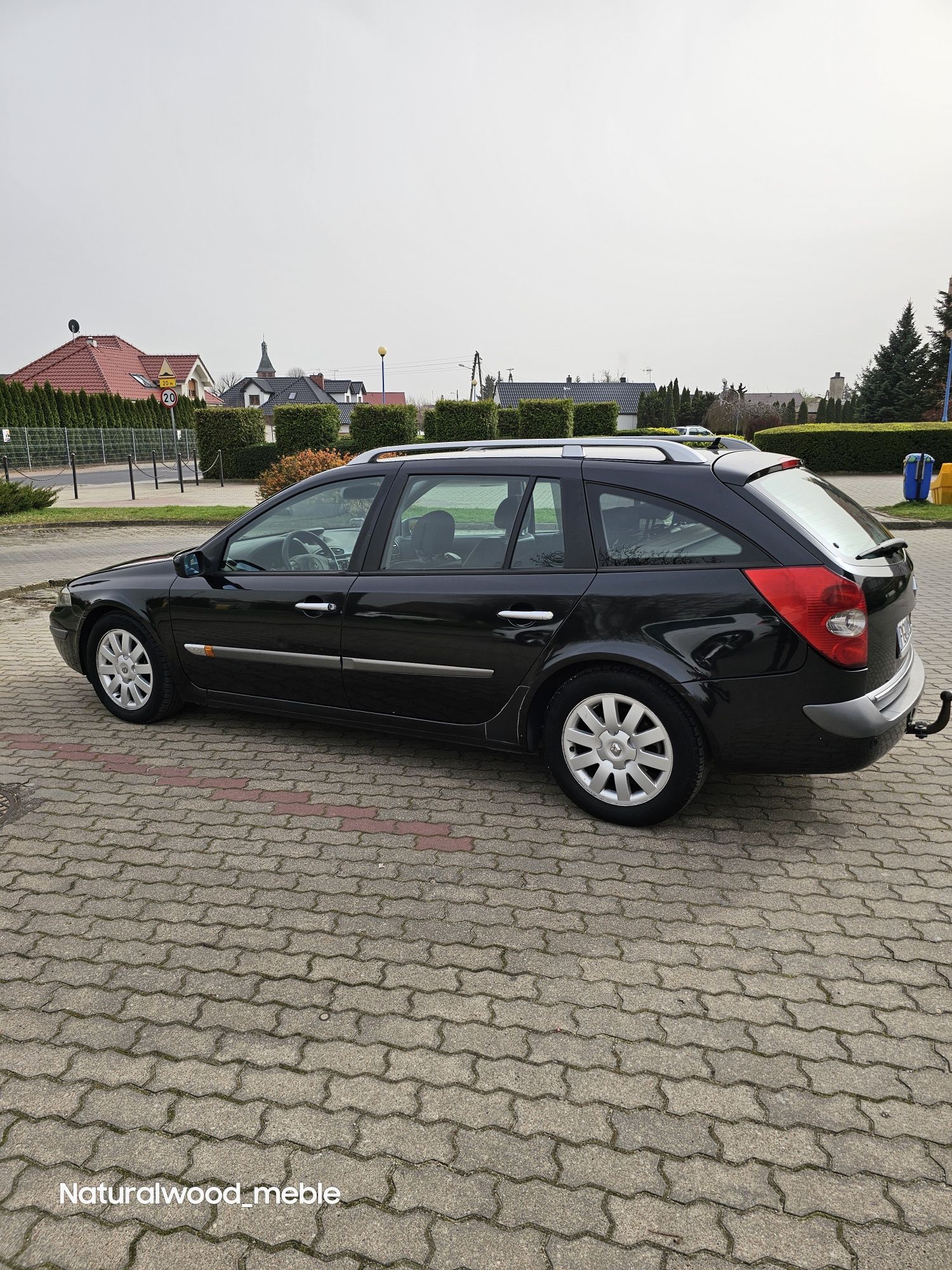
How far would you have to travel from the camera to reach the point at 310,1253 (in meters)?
1.96

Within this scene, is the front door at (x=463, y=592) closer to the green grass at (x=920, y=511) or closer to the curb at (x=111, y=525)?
the curb at (x=111, y=525)

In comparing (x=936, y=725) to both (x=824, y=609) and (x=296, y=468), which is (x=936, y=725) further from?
(x=296, y=468)

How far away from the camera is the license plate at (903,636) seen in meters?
3.82

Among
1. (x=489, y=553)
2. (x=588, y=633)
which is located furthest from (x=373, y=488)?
(x=588, y=633)

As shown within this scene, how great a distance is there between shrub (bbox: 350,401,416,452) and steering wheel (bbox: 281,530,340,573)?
917 inches

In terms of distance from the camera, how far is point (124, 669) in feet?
17.3

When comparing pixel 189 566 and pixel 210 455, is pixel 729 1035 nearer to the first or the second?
pixel 189 566

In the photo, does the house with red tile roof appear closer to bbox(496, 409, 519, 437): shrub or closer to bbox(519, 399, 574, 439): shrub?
bbox(496, 409, 519, 437): shrub

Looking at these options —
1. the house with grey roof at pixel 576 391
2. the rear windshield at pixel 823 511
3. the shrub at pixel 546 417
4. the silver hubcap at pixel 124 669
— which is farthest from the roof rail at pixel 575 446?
the house with grey roof at pixel 576 391

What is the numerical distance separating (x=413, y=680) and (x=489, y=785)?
652 millimetres

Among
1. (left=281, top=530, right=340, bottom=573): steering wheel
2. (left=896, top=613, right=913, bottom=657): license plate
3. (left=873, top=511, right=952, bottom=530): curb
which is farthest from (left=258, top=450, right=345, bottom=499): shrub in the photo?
(left=896, top=613, right=913, bottom=657): license plate

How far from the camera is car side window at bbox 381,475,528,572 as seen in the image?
163 inches

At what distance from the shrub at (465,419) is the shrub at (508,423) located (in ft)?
14.8

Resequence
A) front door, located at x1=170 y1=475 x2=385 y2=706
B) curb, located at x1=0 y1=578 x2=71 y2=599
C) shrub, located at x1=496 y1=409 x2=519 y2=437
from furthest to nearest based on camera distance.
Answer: shrub, located at x1=496 y1=409 x2=519 y2=437 < curb, located at x1=0 y1=578 x2=71 y2=599 < front door, located at x1=170 y1=475 x2=385 y2=706
